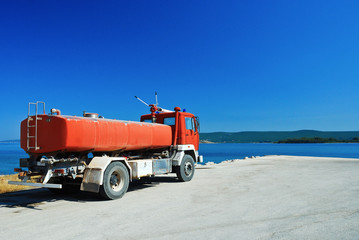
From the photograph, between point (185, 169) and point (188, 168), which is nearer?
point (185, 169)

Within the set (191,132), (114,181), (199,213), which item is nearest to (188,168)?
(191,132)

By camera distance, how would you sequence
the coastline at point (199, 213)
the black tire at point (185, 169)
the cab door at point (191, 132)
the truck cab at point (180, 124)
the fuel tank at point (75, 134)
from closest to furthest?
the coastline at point (199, 213) → the fuel tank at point (75, 134) → the black tire at point (185, 169) → the truck cab at point (180, 124) → the cab door at point (191, 132)

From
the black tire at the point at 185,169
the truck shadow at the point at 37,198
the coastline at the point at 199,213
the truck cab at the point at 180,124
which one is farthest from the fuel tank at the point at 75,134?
the black tire at the point at 185,169

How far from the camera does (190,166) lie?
44.2 ft

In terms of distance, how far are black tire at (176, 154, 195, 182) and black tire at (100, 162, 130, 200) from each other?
3580 millimetres

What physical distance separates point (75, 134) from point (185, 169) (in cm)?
614

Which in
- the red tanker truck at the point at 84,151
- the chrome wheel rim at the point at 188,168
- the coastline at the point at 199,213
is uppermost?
the red tanker truck at the point at 84,151

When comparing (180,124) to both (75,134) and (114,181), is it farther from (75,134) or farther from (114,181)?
(75,134)

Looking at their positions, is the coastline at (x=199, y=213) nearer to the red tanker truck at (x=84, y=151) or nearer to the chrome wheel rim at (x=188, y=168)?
the red tanker truck at (x=84, y=151)

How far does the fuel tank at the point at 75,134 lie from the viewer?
819 cm

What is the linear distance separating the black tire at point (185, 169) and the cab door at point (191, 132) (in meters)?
0.83

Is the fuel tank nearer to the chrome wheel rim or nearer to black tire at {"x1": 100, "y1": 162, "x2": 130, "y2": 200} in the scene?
black tire at {"x1": 100, "y1": 162, "x2": 130, "y2": 200}

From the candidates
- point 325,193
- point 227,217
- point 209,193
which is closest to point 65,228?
point 227,217

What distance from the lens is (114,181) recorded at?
916cm
